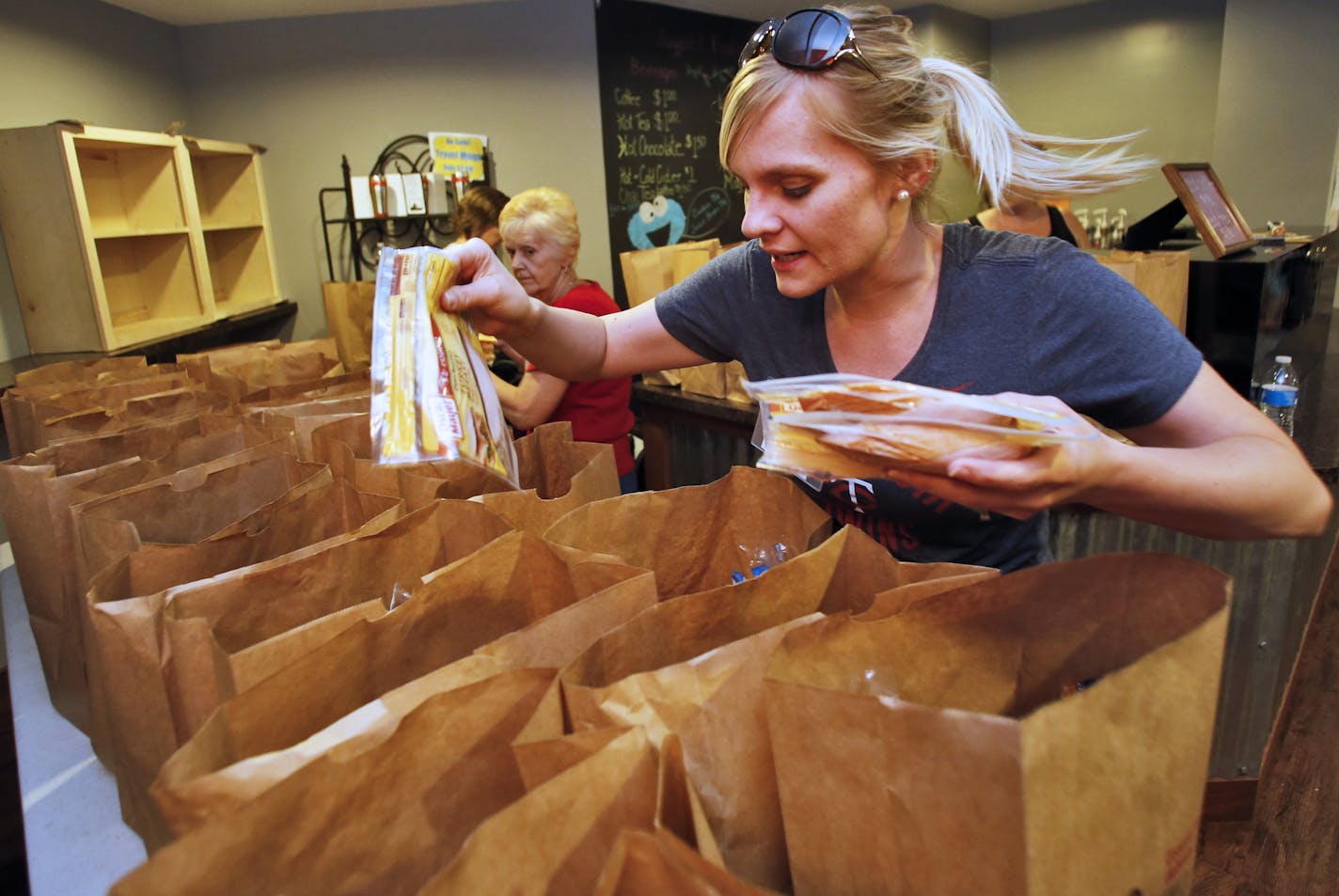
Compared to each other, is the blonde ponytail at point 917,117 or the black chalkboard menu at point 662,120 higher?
the black chalkboard menu at point 662,120

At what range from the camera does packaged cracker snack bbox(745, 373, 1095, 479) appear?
611mm

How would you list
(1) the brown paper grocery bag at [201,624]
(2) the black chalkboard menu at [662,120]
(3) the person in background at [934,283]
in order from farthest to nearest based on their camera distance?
(2) the black chalkboard menu at [662,120] < (3) the person in background at [934,283] < (1) the brown paper grocery bag at [201,624]

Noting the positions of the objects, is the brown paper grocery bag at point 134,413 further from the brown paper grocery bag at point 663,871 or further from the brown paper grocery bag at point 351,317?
the brown paper grocery bag at point 351,317

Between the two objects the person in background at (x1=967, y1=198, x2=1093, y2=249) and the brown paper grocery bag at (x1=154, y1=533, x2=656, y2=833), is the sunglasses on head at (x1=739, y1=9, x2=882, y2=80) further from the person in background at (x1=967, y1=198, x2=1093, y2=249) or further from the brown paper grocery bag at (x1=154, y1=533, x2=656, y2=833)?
the person in background at (x1=967, y1=198, x2=1093, y2=249)

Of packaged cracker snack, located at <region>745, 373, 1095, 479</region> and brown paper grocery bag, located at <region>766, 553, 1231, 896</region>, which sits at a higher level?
packaged cracker snack, located at <region>745, 373, 1095, 479</region>

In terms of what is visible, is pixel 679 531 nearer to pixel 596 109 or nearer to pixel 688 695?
pixel 688 695

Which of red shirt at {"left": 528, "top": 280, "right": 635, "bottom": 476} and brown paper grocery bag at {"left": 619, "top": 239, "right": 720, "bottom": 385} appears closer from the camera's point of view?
red shirt at {"left": 528, "top": 280, "right": 635, "bottom": 476}

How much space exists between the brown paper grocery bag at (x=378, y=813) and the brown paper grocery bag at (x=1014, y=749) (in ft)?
0.65

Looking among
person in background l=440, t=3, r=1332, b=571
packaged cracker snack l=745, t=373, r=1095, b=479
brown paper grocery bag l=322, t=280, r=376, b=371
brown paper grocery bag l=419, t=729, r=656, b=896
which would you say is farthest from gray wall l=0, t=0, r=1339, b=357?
brown paper grocery bag l=419, t=729, r=656, b=896

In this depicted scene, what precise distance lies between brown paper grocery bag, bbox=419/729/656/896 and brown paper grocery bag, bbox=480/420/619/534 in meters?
0.48

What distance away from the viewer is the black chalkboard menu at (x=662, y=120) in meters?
4.99

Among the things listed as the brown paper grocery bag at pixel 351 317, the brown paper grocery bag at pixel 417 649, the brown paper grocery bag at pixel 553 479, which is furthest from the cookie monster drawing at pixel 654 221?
the brown paper grocery bag at pixel 417 649

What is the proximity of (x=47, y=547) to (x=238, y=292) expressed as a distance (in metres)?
3.82

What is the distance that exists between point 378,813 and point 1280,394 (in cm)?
222
